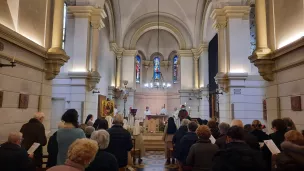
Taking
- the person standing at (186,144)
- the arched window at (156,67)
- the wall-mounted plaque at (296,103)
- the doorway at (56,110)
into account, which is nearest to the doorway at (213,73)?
the doorway at (56,110)

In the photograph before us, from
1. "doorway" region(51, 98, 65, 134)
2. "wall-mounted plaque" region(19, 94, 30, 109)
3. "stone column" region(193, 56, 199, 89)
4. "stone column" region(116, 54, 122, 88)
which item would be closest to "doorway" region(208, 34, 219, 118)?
"stone column" region(193, 56, 199, 89)

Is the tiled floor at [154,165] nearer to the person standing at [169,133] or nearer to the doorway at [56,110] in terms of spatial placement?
the person standing at [169,133]

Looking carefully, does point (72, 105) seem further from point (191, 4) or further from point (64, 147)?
point (191, 4)

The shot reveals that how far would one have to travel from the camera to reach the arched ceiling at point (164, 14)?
17.0 meters

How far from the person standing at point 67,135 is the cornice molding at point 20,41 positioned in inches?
87.5

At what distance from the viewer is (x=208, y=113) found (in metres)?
15.8

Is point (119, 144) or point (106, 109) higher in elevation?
point (106, 109)

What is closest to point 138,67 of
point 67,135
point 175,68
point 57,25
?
point 175,68

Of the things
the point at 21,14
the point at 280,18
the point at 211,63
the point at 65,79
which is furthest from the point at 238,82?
the point at 21,14

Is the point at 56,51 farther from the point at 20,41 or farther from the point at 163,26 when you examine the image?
the point at 163,26

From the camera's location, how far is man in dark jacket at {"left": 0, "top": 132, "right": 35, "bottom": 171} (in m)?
3.15

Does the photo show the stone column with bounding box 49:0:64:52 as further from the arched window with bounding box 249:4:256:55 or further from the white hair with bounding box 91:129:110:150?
the arched window with bounding box 249:4:256:55

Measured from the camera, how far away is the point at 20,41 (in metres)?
5.07

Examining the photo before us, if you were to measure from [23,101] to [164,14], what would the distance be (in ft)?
49.8
